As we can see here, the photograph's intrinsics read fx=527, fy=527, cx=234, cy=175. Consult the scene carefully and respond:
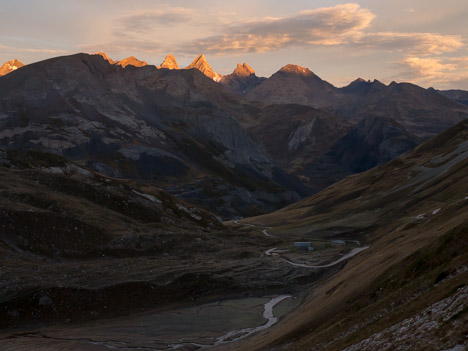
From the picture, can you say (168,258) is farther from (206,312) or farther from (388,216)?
(388,216)

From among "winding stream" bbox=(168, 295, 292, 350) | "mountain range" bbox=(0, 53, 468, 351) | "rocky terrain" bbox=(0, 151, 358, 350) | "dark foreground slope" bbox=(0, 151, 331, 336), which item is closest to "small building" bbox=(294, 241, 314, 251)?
"mountain range" bbox=(0, 53, 468, 351)

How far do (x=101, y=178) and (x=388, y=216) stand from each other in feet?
305

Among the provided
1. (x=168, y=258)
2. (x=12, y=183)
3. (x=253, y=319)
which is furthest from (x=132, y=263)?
(x=12, y=183)

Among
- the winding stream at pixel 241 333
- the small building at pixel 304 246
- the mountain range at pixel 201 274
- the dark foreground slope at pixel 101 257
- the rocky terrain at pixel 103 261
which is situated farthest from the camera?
the small building at pixel 304 246

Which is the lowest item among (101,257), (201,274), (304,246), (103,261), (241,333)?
(304,246)

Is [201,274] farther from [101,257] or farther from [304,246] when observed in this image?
[304,246]

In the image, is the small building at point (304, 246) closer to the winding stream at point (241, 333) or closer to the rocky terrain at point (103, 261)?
the rocky terrain at point (103, 261)

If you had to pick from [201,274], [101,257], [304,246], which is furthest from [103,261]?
[304,246]

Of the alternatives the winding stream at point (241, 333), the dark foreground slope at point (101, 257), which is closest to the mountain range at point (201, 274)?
the winding stream at point (241, 333)

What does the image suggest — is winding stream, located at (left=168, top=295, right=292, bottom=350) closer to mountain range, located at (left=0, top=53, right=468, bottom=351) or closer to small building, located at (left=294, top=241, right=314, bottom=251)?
mountain range, located at (left=0, top=53, right=468, bottom=351)

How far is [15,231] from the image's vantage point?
364 feet

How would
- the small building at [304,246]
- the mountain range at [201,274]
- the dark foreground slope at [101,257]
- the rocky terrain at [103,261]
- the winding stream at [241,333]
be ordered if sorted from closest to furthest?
the mountain range at [201,274], the winding stream at [241,333], the rocky terrain at [103,261], the dark foreground slope at [101,257], the small building at [304,246]

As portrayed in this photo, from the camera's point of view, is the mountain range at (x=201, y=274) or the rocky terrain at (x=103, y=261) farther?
the rocky terrain at (x=103, y=261)

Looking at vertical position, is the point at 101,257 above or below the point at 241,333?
above
